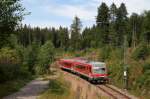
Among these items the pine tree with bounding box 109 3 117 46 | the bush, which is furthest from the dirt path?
the pine tree with bounding box 109 3 117 46

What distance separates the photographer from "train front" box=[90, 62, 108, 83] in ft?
144

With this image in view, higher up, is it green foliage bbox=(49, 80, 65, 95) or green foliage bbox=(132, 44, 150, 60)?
green foliage bbox=(132, 44, 150, 60)

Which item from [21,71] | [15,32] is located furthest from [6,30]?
[21,71]

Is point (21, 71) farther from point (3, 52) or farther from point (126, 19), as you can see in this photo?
point (126, 19)

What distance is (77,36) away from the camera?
141750 mm

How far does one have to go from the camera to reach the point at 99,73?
44.5m

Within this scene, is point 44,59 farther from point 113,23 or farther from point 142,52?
point 113,23

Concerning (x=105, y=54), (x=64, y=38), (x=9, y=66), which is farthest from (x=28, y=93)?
(x=64, y=38)

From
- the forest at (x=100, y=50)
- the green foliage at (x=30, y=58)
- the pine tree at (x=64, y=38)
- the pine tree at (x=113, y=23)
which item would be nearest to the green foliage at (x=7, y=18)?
the forest at (x=100, y=50)

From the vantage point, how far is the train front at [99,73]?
44.0 metres

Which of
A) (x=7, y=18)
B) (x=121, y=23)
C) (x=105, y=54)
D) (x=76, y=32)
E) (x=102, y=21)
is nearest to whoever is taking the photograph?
(x=7, y=18)

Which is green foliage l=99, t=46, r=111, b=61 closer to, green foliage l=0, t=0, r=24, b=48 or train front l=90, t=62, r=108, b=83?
train front l=90, t=62, r=108, b=83

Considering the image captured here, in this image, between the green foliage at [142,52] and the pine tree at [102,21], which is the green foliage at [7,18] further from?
the pine tree at [102,21]

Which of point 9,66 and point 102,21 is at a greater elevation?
point 102,21
